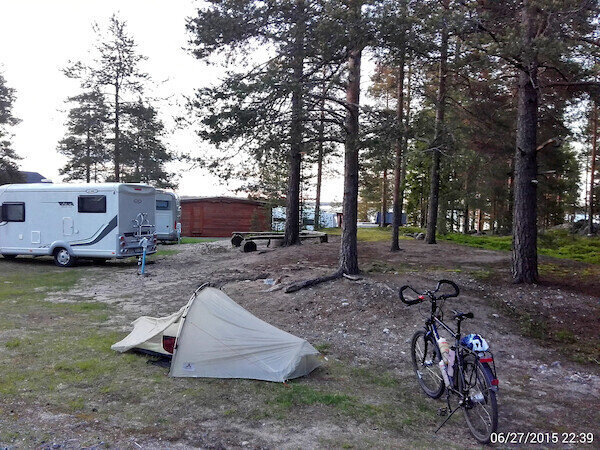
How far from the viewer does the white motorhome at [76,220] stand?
13934 mm

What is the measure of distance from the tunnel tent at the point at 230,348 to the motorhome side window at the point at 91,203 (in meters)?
9.80

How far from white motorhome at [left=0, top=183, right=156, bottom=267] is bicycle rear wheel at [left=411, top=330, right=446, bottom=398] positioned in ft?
34.9

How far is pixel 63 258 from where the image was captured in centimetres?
1450

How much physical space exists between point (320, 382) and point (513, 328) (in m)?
3.77

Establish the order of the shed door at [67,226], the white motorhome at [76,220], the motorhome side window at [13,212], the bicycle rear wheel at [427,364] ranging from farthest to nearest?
the motorhome side window at [13,212]
the shed door at [67,226]
the white motorhome at [76,220]
the bicycle rear wheel at [427,364]

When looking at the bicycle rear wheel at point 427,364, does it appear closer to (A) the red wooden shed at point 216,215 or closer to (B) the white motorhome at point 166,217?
(B) the white motorhome at point 166,217

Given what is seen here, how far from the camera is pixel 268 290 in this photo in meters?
9.38

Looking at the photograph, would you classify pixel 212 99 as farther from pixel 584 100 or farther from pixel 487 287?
pixel 584 100

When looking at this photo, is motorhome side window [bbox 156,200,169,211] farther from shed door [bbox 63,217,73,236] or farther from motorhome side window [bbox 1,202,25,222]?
shed door [bbox 63,217,73,236]

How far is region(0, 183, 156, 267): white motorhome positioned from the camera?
45.7ft

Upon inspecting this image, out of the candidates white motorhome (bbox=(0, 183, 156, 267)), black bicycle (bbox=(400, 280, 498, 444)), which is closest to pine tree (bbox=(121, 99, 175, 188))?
white motorhome (bbox=(0, 183, 156, 267))

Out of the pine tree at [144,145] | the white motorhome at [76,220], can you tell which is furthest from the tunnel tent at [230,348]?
the pine tree at [144,145]

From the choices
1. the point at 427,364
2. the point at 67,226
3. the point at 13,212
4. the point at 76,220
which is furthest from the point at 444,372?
the point at 13,212

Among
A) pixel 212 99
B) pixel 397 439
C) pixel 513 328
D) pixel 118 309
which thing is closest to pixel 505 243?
pixel 513 328
